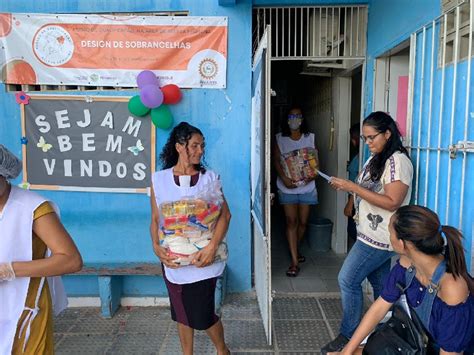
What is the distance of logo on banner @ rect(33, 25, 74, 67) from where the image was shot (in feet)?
10.8

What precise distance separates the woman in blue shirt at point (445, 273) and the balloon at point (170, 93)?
224cm

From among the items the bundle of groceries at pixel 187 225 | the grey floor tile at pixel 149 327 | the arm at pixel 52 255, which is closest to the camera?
the arm at pixel 52 255

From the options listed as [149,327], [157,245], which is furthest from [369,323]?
[149,327]

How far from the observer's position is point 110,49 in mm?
3316

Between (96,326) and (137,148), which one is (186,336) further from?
(137,148)

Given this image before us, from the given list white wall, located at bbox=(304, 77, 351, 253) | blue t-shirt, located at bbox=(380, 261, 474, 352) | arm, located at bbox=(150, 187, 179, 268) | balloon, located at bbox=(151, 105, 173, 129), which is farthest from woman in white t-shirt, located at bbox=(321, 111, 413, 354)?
white wall, located at bbox=(304, 77, 351, 253)

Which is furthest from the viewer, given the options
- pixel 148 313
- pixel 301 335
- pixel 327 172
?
pixel 327 172

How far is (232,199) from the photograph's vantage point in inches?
138

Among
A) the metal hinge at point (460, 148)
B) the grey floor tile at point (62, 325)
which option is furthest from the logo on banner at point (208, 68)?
the grey floor tile at point (62, 325)

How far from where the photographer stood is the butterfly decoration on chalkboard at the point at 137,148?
11.2 ft

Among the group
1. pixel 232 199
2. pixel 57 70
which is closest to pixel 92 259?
pixel 232 199

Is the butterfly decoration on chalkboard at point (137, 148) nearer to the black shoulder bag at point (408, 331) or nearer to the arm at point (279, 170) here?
the arm at point (279, 170)

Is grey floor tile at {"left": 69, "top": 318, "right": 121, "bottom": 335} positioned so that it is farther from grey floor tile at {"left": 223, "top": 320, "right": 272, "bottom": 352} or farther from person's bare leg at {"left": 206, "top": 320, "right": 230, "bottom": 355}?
person's bare leg at {"left": 206, "top": 320, "right": 230, "bottom": 355}

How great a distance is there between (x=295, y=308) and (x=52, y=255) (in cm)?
245
